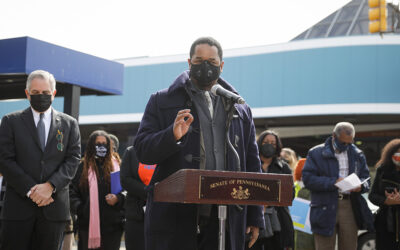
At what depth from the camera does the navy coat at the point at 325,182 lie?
7.41 m

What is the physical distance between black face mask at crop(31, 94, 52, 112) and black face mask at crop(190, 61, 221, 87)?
6.53ft

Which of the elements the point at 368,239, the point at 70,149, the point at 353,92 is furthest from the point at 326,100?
the point at 70,149

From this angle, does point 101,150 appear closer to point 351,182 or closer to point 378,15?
point 351,182

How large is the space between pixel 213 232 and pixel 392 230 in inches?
197

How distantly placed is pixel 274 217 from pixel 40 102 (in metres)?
3.52

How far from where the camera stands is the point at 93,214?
274 inches

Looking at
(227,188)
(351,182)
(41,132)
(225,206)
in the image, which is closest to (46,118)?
(41,132)

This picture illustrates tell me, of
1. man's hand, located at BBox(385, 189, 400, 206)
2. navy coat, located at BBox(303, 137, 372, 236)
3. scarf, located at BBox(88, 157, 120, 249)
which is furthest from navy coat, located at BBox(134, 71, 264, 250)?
man's hand, located at BBox(385, 189, 400, 206)

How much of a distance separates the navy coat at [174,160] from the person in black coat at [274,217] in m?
3.40

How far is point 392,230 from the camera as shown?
761 centimetres

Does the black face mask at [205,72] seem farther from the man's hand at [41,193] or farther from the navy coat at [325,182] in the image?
the navy coat at [325,182]

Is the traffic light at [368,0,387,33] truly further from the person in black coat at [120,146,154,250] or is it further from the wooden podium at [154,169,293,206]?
the wooden podium at [154,169,293,206]

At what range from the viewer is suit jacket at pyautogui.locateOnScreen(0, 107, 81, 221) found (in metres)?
4.71

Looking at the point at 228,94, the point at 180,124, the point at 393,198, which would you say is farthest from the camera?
the point at 393,198
